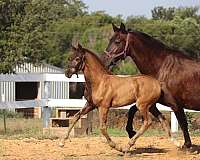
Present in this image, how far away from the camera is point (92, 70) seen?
943 cm

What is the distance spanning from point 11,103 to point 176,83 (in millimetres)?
6593

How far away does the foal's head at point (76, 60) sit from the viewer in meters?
9.37

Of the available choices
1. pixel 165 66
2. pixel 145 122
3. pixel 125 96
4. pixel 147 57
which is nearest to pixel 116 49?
pixel 147 57

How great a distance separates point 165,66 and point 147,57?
0.37 metres

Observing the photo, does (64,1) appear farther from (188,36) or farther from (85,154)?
(85,154)

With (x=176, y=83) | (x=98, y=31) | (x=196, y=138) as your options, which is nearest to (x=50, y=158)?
(x=176, y=83)

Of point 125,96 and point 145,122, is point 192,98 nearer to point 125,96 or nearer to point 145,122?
point 145,122

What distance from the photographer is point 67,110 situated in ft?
48.1

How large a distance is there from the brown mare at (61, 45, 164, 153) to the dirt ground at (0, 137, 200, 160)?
51 cm

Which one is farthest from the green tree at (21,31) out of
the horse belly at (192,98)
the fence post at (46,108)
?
the horse belly at (192,98)

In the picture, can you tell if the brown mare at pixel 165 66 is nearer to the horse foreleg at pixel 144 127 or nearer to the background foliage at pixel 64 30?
the horse foreleg at pixel 144 127

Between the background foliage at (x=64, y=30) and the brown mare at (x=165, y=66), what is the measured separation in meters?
9.34

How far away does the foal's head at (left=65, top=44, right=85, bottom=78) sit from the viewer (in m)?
9.37

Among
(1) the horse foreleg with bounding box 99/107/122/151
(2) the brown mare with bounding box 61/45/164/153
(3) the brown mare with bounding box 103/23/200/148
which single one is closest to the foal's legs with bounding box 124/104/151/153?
(2) the brown mare with bounding box 61/45/164/153
